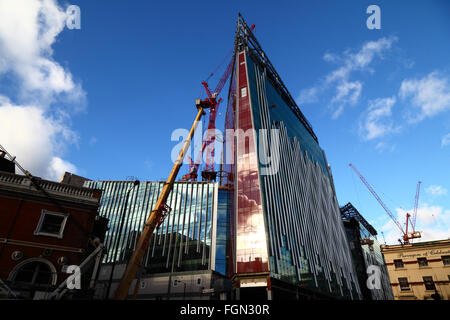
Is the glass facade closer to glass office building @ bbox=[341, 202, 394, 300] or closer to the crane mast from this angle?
the crane mast

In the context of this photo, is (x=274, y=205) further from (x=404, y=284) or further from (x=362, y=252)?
(x=362, y=252)

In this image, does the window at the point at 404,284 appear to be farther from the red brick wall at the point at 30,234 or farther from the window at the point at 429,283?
the red brick wall at the point at 30,234

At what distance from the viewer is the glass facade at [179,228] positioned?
59.7 m

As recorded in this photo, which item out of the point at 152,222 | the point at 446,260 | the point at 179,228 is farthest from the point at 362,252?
the point at 152,222

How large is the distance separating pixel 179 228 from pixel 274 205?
2847 cm

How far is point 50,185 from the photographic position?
77.6ft

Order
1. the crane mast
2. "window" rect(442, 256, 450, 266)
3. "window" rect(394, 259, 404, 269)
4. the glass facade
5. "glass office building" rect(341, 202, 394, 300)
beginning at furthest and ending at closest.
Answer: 1. "glass office building" rect(341, 202, 394, 300)
2. the glass facade
3. "window" rect(394, 259, 404, 269)
4. "window" rect(442, 256, 450, 266)
5. the crane mast

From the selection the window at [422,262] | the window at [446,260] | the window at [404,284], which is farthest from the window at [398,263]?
the window at [446,260]

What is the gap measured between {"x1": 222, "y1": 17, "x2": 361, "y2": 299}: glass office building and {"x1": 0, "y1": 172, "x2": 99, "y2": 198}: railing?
27024 mm

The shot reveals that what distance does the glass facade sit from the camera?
59.7 metres

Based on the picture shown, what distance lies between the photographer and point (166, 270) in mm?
59062

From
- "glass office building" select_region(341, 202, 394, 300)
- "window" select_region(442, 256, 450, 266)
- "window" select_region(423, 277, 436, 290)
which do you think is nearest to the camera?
"window" select_region(423, 277, 436, 290)

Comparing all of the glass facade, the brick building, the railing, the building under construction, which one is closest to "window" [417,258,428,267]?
the building under construction
